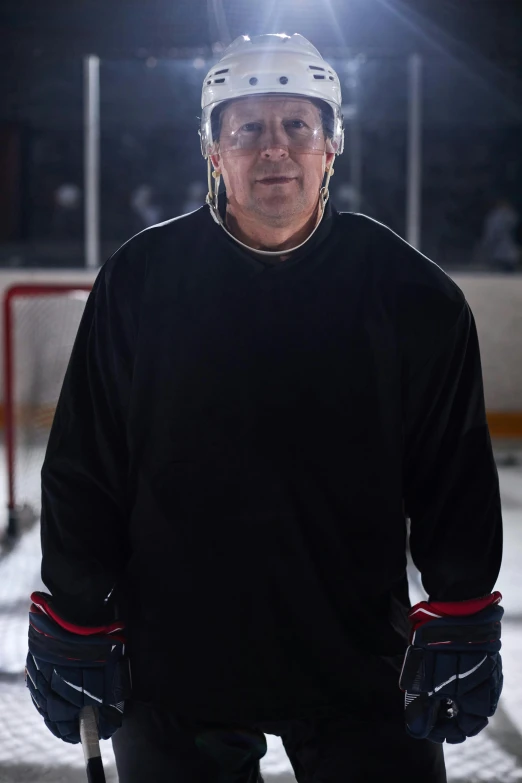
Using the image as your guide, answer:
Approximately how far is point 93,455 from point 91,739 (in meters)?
0.39

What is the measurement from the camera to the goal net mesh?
4969 mm

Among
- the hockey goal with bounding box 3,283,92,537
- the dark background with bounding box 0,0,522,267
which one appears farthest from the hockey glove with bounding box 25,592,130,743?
the dark background with bounding box 0,0,522,267

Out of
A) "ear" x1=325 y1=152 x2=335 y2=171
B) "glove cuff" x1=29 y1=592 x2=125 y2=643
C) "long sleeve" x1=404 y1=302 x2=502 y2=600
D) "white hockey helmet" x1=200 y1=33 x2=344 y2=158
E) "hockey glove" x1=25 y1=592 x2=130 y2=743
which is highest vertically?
"white hockey helmet" x1=200 y1=33 x2=344 y2=158

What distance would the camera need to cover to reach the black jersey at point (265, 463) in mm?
1312

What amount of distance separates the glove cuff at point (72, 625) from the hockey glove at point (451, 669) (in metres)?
0.39

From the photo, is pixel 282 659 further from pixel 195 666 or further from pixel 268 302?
pixel 268 302

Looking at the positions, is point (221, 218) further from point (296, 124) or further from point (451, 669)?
point (451, 669)

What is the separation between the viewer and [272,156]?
137 cm

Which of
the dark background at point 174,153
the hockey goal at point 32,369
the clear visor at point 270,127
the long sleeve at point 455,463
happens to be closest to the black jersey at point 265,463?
the long sleeve at point 455,463

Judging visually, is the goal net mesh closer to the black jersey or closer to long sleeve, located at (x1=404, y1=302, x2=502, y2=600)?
the black jersey

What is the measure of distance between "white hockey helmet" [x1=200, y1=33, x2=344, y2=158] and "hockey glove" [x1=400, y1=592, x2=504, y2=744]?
0.68m

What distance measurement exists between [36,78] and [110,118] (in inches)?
84.0

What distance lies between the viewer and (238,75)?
140 centimetres

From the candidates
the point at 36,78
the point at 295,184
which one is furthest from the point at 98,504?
the point at 36,78
